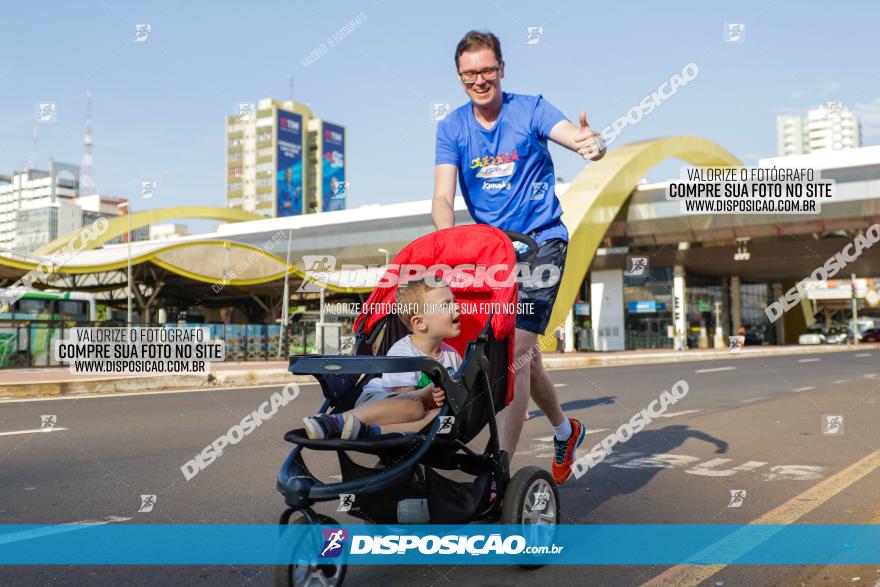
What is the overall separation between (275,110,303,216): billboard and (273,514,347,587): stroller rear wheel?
14578 centimetres

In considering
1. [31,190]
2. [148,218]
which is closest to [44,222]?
[31,190]

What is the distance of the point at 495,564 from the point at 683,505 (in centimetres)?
148

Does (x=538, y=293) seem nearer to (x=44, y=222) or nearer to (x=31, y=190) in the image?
(x=44, y=222)

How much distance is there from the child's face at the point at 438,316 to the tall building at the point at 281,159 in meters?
141

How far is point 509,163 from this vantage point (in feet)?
13.0

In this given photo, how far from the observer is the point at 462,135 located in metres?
4.03

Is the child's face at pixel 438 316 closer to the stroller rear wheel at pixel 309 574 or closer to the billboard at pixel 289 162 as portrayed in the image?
the stroller rear wheel at pixel 309 574

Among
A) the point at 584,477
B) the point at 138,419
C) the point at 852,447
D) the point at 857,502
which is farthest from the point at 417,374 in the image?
the point at 138,419

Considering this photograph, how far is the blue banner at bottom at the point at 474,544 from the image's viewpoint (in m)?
2.91

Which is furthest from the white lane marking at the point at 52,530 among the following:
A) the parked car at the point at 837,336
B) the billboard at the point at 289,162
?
the billboard at the point at 289,162

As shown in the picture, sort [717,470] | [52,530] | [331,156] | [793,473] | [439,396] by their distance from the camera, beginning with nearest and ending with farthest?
[439,396] < [52,530] < [793,473] < [717,470] < [331,156]

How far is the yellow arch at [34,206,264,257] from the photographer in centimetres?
6431

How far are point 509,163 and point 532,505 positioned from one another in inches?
70.5

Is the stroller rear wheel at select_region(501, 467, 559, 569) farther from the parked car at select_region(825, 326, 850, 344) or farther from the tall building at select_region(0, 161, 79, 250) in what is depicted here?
the tall building at select_region(0, 161, 79, 250)
